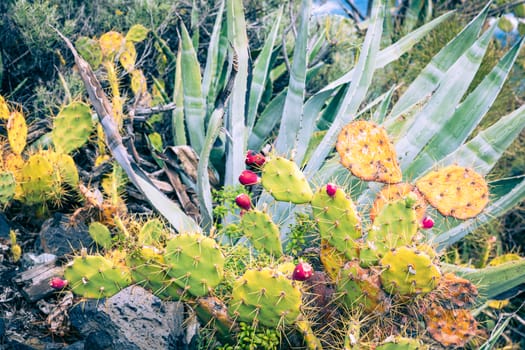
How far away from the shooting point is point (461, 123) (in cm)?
371

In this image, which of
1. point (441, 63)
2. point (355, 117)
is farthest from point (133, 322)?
point (441, 63)

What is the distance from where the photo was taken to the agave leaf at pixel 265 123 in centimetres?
415

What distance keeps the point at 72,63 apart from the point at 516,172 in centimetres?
411

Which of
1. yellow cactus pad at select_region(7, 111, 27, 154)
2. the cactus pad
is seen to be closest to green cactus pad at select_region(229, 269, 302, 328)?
the cactus pad

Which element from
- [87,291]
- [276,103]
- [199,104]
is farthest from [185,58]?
[87,291]

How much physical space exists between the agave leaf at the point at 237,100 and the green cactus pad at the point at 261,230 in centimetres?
94

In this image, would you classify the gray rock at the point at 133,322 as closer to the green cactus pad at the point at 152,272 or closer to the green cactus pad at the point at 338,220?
the green cactus pad at the point at 152,272

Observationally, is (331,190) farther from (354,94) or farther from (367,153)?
(354,94)

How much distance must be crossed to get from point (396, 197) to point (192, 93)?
5.34 ft

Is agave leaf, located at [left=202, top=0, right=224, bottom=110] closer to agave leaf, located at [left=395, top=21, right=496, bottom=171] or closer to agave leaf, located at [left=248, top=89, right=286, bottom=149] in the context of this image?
agave leaf, located at [left=248, top=89, right=286, bottom=149]

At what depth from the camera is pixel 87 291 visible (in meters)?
2.66

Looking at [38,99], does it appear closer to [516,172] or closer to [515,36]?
[516,172]

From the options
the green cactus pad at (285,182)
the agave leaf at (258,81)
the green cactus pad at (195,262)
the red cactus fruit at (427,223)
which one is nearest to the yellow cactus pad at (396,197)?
the red cactus fruit at (427,223)

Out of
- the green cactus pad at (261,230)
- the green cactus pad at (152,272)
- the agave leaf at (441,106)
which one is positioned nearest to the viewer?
the green cactus pad at (152,272)
